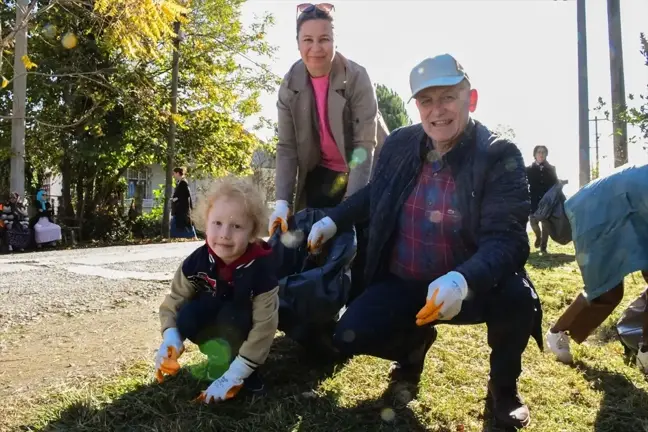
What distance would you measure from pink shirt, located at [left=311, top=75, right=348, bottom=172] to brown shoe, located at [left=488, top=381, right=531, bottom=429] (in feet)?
4.62

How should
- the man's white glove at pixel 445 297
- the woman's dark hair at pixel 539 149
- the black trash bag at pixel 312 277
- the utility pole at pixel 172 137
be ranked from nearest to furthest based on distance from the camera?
1. the man's white glove at pixel 445 297
2. the black trash bag at pixel 312 277
3. the woman's dark hair at pixel 539 149
4. the utility pole at pixel 172 137

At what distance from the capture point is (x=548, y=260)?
7277mm

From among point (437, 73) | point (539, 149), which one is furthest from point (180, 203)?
point (437, 73)

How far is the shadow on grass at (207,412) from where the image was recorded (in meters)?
1.95

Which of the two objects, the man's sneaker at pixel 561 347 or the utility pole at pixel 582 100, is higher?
the utility pole at pixel 582 100

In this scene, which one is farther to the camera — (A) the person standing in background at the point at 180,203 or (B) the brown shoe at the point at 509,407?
(A) the person standing in background at the point at 180,203

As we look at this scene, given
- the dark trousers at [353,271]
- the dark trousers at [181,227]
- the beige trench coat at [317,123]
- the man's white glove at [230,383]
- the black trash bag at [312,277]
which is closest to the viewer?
the man's white glove at [230,383]

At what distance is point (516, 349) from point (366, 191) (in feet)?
3.02

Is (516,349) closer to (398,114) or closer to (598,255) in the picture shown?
(598,255)

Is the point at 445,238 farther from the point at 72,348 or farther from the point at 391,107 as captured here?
the point at 391,107

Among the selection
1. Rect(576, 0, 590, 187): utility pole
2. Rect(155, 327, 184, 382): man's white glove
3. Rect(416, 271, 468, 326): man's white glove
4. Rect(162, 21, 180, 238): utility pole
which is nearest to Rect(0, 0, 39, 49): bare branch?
Rect(155, 327, 184, 382): man's white glove

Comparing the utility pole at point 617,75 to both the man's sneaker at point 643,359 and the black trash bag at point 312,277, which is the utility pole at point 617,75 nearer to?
the man's sneaker at point 643,359

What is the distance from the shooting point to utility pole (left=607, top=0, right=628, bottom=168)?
920 centimetres

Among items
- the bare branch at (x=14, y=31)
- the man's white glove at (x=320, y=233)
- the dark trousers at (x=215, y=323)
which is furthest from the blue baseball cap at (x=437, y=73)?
the bare branch at (x=14, y=31)
